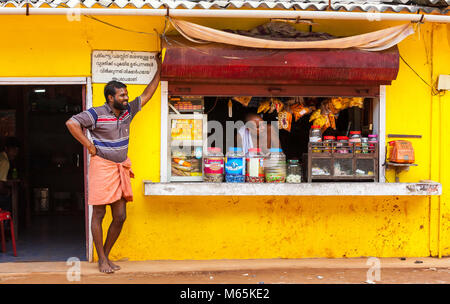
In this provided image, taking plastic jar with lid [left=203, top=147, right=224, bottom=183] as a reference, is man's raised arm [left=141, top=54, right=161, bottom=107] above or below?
above

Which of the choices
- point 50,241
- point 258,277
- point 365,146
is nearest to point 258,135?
point 365,146

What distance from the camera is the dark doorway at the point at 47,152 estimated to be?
28.7 ft

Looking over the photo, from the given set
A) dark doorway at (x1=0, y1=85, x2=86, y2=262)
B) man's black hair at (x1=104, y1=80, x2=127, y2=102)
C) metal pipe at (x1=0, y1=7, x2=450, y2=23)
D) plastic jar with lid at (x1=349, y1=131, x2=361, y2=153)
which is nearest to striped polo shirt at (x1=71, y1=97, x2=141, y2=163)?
man's black hair at (x1=104, y1=80, x2=127, y2=102)

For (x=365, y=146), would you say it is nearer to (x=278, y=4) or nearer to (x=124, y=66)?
(x=278, y=4)

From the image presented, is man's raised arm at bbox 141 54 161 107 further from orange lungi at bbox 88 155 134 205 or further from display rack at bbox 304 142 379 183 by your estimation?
display rack at bbox 304 142 379 183

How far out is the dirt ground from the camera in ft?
16.4

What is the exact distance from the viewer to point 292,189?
17.7 ft

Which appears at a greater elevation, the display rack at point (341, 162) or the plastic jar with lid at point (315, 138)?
the plastic jar with lid at point (315, 138)

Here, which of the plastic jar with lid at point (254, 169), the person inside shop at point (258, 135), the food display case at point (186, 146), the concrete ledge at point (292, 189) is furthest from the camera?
the person inside shop at point (258, 135)

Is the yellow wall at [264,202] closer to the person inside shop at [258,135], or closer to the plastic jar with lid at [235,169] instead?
the plastic jar with lid at [235,169]

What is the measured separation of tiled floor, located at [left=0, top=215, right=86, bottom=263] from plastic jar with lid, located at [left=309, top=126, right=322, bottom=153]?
115 inches

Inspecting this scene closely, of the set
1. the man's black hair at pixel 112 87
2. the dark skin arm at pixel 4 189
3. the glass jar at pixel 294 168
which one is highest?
the man's black hair at pixel 112 87

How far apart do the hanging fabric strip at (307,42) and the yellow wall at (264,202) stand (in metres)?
0.40

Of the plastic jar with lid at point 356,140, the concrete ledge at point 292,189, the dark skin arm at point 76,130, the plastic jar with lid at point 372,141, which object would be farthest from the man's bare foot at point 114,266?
the plastic jar with lid at point 372,141
